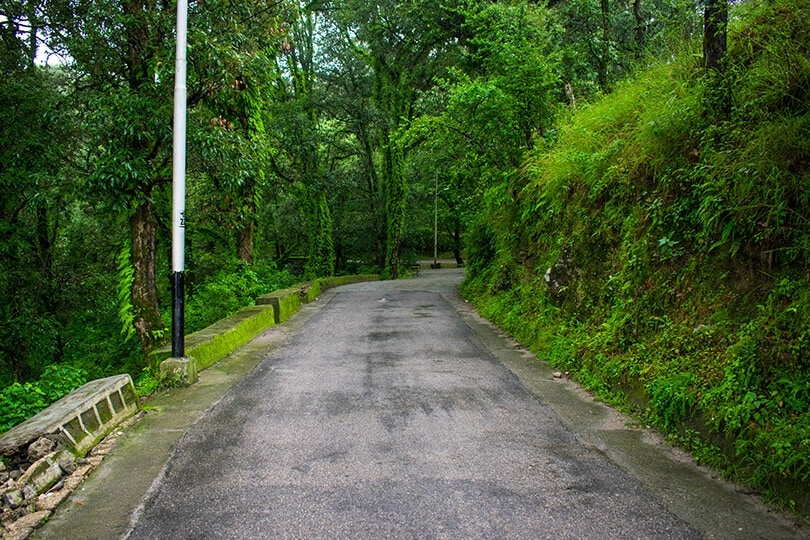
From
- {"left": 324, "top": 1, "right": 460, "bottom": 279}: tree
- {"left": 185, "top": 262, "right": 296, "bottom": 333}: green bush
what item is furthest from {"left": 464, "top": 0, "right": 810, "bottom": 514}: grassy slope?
{"left": 324, "top": 1, "right": 460, "bottom": 279}: tree

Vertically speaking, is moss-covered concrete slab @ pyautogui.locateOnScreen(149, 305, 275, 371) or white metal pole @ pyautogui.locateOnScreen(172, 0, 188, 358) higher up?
white metal pole @ pyautogui.locateOnScreen(172, 0, 188, 358)

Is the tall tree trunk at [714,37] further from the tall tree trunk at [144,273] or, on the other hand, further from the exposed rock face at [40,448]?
the tall tree trunk at [144,273]

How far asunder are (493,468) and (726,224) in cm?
313

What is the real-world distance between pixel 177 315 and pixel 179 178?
162 centimetres

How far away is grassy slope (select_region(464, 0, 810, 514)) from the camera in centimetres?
384

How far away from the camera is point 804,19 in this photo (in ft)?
17.6

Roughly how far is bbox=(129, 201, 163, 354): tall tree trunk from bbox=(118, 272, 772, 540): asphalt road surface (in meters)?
3.19

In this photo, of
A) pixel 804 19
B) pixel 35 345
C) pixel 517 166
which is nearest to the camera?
pixel 804 19

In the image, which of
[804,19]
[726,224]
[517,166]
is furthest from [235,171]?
[804,19]

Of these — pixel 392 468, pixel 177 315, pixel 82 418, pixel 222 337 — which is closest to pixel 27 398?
pixel 177 315

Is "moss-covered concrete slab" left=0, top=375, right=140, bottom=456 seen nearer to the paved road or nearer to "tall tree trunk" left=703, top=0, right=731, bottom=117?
the paved road

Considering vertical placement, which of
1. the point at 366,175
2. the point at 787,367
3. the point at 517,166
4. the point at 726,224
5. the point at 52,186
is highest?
the point at 366,175

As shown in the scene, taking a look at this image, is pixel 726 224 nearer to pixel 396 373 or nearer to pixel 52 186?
pixel 396 373

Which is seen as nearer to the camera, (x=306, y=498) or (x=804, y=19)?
(x=306, y=498)
